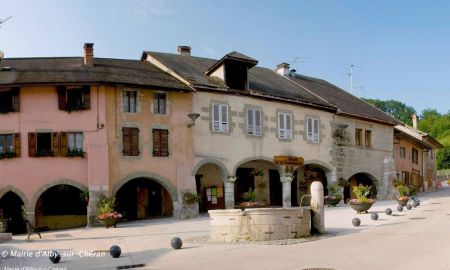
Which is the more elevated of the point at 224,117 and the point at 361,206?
the point at 224,117

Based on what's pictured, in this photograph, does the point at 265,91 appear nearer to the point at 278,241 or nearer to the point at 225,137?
the point at 225,137

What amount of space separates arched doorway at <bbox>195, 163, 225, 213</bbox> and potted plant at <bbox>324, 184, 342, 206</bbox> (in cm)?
610

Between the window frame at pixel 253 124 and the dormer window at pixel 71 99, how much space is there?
28.3 ft

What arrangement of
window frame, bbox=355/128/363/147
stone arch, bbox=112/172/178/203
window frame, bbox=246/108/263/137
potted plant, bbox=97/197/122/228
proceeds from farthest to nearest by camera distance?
window frame, bbox=355/128/363/147
window frame, bbox=246/108/263/137
stone arch, bbox=112/172/178/203
potted plant, bbox=97/197/122/228

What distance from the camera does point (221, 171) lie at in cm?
2758

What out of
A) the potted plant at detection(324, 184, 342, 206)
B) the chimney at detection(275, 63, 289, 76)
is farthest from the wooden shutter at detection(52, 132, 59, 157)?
the chimney at detection(275, 63, 289, 76)

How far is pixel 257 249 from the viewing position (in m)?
13.6

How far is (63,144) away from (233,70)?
397 inches

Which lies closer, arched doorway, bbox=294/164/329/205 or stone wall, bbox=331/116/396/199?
stone wall, bbox=331/116/396/199

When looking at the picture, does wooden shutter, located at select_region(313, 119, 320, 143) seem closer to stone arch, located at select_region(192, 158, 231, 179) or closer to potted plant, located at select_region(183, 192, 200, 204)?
stone arch, located at select_region(192, 158, 231, 179)

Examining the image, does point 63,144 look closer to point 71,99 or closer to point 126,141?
point 71,99

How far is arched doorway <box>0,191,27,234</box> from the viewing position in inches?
1006

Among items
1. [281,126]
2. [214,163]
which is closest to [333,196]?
[281,126]

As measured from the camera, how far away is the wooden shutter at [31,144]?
23641mm
